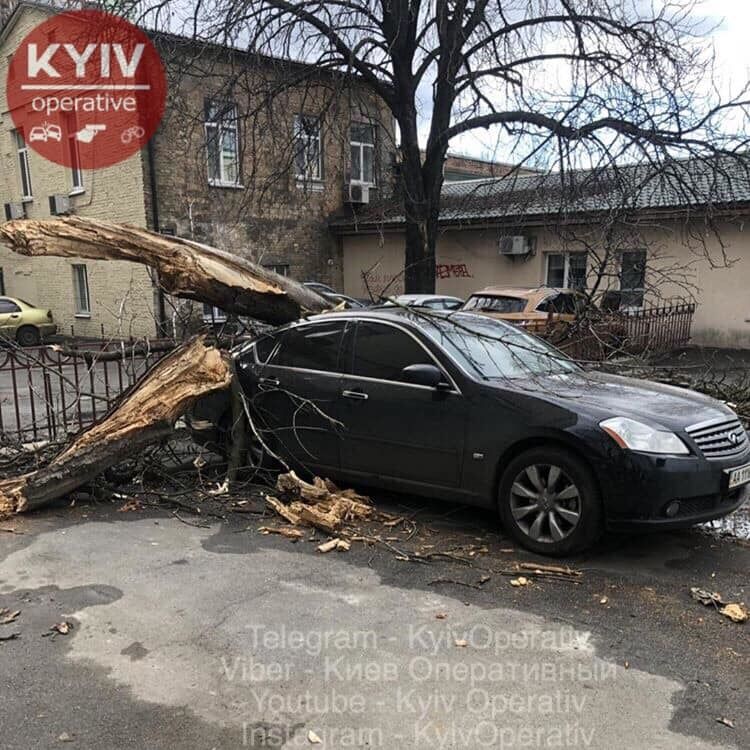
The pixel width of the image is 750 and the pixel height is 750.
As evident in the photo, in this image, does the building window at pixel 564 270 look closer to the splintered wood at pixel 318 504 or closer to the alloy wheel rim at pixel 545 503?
the splintered wood at pixel 318 504

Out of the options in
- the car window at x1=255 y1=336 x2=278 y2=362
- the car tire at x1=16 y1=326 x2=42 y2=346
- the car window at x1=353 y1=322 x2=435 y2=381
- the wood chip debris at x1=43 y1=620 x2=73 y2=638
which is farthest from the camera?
the car tire at x1=16 y1=326 x2=42 y2=346

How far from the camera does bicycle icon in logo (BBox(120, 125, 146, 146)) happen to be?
17953 mm

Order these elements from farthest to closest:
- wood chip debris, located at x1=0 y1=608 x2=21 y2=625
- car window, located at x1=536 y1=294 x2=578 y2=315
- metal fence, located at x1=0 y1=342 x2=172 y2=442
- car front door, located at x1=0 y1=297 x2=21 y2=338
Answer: car front door, located at x1=0 y1=297 x2=21 y2=338
car window, located at x1=536 y1=294 x2=578 y2=315
metal fence, located at x1=0 y1=342 x2=172 y2=442
wood chip debris, located at x1=0 y1=608 x2=21 y2=625

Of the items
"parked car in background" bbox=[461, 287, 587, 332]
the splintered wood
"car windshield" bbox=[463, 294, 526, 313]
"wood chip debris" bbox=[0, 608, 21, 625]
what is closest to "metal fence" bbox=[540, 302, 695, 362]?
"parked car in background" bbox=[461, 287, 587, 332]

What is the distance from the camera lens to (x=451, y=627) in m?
3.56

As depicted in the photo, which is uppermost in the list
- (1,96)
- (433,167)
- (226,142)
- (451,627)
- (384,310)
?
(1,96)

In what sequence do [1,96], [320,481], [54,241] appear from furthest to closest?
[1,96] → [54,241] → [320,481]

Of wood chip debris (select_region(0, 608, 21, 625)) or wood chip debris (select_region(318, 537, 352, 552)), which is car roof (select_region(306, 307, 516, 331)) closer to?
wood chip debris (select_region(318, 537, 352, 552))

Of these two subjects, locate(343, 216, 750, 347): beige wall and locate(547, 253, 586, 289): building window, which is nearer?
locate(343, 216, 750, 347): beige wall

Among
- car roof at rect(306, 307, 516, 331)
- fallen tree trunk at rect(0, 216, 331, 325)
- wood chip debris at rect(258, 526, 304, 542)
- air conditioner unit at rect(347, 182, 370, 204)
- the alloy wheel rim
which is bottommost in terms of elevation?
wood chip debris at rect(258, 526, 304, 542)

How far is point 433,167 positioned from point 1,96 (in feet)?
53.6

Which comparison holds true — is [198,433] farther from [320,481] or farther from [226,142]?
[226,142]

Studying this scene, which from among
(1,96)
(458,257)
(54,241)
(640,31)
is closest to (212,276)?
(54,241)

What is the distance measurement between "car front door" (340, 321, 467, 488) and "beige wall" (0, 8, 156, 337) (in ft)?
42.7
